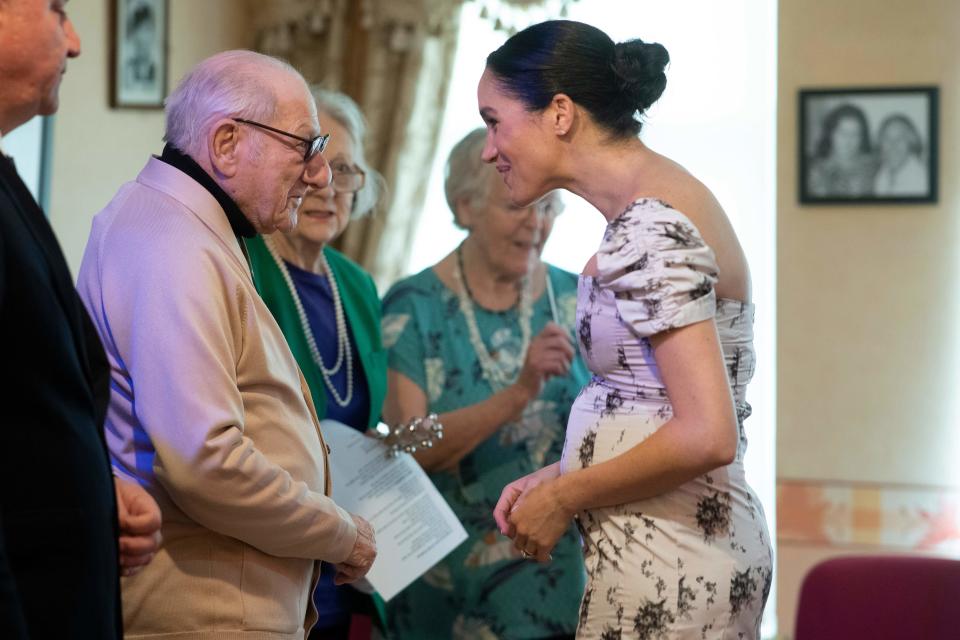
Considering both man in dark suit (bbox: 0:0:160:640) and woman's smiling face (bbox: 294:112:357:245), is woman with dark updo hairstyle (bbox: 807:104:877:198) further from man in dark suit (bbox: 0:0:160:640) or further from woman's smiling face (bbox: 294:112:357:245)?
man in dark suit (bbox: 0:0:160:640)

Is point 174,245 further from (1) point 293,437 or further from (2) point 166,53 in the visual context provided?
(2) point 166,53

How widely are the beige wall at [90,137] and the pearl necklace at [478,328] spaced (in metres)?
1.23

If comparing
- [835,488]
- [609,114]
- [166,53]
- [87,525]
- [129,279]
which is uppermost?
[166,53]

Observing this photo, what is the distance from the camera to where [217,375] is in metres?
1.48

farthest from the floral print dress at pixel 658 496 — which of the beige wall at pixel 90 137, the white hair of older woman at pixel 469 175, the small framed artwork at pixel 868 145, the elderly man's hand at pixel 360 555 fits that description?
the small framed artwork at pixel 868 145

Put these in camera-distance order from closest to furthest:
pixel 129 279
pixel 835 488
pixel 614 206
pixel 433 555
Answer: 1. pixel 129 279
2. pixel 614 206
3. pixel 433 555
4. pixel 835 488

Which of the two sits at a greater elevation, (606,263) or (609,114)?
(609,114)

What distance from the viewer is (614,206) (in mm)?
1633

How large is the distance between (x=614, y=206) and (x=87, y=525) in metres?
0.83

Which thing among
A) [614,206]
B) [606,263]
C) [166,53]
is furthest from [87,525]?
[166,53]

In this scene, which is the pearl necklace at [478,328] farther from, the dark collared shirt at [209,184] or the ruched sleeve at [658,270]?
the ruched sleeve at [658,270]

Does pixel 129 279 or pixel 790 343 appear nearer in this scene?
pixel 129 279

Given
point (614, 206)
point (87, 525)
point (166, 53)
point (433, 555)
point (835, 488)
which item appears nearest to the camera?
point (87, 525)

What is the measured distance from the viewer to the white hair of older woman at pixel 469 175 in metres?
2.65
